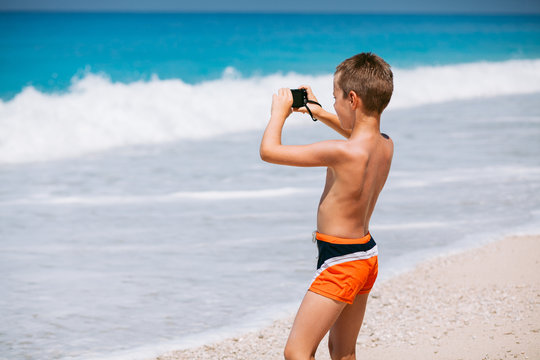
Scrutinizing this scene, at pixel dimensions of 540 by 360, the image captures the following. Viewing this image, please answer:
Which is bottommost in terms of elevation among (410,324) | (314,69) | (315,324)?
(410,324)

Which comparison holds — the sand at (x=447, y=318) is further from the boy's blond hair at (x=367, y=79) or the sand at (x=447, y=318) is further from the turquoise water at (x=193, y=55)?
the turquoise water at (x=193, y=55)

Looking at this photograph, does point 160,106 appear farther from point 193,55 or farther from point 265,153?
point 193,55

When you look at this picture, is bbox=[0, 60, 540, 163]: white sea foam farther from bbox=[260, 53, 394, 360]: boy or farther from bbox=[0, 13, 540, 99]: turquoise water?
bbox=[260, 53, 394, 360]: boy

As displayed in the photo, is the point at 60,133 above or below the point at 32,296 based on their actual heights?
above

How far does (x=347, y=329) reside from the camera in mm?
2795

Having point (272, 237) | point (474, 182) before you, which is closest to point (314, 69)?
point (474, 182)

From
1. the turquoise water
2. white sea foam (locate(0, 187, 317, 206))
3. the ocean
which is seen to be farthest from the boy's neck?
the turquoise water

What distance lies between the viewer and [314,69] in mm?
31734

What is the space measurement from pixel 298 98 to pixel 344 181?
0.40 meters

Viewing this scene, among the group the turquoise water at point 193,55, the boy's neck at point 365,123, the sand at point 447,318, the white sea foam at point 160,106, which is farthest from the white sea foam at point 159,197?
the turquoise water at point 193,55

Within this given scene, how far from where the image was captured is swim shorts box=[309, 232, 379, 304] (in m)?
2.54

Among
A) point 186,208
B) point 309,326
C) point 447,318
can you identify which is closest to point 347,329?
point 309,326

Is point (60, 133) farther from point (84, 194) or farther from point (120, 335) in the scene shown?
point (120, 335)

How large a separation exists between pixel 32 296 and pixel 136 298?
78cm
